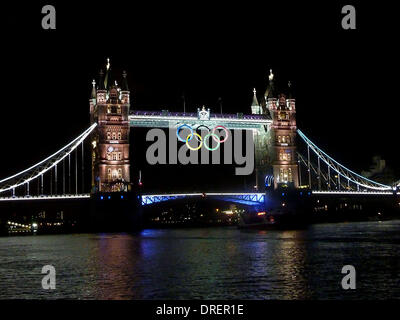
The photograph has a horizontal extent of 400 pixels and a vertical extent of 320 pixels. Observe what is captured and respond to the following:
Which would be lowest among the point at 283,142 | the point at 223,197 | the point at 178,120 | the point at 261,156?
the point at 223,197

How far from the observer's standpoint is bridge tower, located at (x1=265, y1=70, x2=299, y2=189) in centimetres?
8000

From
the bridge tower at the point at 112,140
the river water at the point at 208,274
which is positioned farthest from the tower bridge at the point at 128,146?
the river water at the point at 208,274

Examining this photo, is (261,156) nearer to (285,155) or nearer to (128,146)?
(285,155)

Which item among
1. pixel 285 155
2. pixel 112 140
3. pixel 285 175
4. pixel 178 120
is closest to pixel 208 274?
pixel 178 120

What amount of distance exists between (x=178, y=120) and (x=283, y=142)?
16.5 meters

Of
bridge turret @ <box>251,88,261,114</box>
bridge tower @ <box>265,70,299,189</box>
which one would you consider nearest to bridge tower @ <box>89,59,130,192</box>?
bridge tower @ <box>265,70,299,189</box>

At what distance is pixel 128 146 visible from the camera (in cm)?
7125

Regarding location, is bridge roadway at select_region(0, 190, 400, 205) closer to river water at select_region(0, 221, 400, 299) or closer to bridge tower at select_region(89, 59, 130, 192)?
bridge tower at select_region(89, 59, 130, 192)

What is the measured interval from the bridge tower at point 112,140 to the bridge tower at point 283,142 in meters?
19.8

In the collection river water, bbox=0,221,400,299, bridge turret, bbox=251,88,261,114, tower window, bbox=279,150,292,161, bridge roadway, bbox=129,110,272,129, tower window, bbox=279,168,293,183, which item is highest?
bridge turret, bbox=251,88,261,114

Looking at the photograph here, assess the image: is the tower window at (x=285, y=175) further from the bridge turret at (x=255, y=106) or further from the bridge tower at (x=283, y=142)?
the bridge turret at (x=255, y=106)

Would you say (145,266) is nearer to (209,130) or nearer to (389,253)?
(389,253)

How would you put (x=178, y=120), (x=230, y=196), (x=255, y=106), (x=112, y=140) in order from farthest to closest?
(x=255, y=106), (x=230, y=196), (x=178, y=120), (x=112, y=140)
